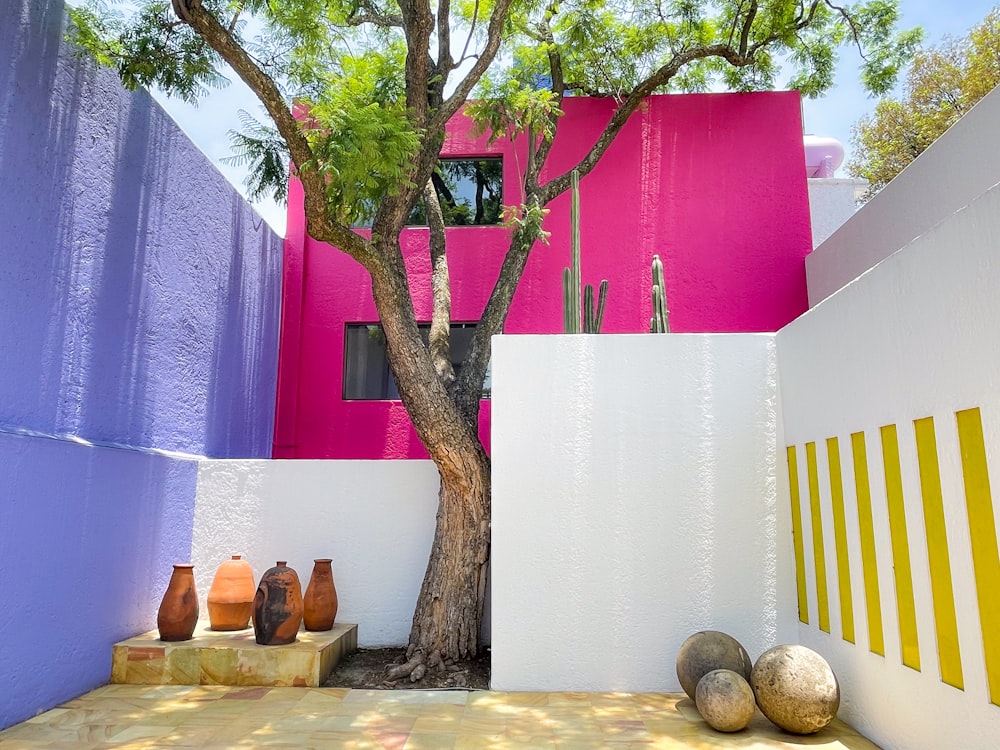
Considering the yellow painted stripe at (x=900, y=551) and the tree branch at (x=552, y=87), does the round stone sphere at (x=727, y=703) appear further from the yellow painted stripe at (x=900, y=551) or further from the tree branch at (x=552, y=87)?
the tree branch at (x=552, y=87)

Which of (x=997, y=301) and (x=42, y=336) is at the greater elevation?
(x=42, y=336)

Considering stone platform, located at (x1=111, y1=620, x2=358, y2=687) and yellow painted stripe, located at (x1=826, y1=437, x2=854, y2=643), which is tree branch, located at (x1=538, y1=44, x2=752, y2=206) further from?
stone platform, located at (x1=111, y1=620, x2=358, y2=687)

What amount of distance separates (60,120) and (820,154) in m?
10.8

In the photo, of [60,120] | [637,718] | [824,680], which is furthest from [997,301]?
[60,120]

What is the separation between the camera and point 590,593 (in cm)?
476

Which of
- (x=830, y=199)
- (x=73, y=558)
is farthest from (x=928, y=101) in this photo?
(x=73, y=558)

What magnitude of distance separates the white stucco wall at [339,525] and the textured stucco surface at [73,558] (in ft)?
1.38

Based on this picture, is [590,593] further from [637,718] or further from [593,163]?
→ [593,163]

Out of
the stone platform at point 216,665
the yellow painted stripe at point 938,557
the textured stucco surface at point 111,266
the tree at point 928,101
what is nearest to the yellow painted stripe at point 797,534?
the yellow painted stripe at point 938,557

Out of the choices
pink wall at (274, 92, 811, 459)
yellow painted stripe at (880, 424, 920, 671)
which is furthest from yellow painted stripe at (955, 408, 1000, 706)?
pink wall at (274, 92, 811, 459)

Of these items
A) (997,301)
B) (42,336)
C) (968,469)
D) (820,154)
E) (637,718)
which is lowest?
(637,718)

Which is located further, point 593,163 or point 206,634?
point 593,163

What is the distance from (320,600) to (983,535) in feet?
14.3

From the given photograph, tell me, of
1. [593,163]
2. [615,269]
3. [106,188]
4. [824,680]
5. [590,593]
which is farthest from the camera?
[615,269]
